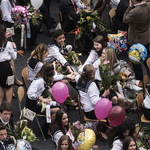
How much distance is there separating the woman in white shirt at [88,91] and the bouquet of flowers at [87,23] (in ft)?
6.79

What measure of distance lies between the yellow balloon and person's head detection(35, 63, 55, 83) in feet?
3.08

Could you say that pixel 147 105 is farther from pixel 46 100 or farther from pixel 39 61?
pixel 39 61

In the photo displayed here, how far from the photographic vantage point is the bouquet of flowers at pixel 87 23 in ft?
22.6

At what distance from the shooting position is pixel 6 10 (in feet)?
22.7

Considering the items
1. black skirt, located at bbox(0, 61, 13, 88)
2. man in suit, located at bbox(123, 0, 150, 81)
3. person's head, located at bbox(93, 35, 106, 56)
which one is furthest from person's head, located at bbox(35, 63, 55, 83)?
man in suit, located at bbox(123, 0, 150, 81)

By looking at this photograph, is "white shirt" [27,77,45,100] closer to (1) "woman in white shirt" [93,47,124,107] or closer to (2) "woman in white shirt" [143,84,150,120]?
(1) "woman in white shirt" [93,47,124,107]

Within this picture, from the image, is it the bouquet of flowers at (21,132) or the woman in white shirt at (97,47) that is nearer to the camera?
the bouquet of flowers at (21,132)

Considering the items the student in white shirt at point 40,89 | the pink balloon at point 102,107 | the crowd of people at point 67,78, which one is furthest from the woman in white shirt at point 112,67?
the student in white shirt at point 40,89

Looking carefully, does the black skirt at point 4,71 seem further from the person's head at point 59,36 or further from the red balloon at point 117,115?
the red balloon at point 117,115

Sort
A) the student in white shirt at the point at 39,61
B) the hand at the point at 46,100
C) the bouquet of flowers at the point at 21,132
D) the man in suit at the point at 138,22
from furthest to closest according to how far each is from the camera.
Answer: the man in suit at the point at 138,22
the student in white shirt at the point at 39,61
the hand at the point at 46,100
the bouquet of flowers at the point at 21,132

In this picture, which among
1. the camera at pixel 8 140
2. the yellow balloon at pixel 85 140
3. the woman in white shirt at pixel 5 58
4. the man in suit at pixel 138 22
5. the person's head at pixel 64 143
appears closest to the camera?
the camera at pixel 8 140

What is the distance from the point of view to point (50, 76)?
5.09 metres

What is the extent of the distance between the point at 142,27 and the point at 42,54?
184 centimetres

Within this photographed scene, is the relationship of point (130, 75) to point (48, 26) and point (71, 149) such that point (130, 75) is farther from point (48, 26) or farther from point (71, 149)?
point (48, 26)
